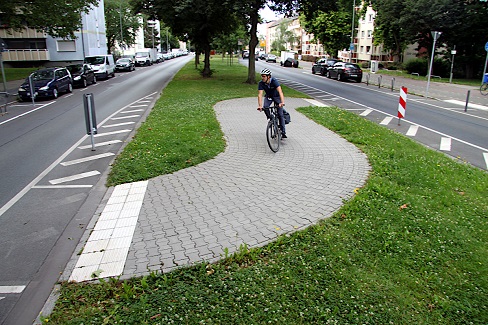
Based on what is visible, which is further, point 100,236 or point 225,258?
point 100,236

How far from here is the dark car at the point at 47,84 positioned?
795 inches

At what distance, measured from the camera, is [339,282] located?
3.94 meters

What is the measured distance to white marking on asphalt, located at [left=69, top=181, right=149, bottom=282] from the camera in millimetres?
4297

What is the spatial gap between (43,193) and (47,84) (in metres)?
16.5

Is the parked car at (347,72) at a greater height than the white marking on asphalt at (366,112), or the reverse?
the parked car at (347,72)

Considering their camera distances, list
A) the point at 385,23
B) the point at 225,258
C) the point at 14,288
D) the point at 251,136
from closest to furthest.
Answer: the point at 14,288
the point at 225,258
the point at 251,136
the point at 385,23

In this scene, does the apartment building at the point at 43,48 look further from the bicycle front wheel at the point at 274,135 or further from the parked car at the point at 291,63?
the bicycle front wheel at the point at 274,135

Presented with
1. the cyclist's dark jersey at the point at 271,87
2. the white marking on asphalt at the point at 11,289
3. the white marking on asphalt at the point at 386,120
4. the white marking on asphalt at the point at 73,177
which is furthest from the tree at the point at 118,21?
the white marking on asphalt at the point at 11,289

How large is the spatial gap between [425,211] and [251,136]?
19.4 ft

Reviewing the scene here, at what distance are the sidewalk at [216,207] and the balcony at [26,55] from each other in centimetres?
4783

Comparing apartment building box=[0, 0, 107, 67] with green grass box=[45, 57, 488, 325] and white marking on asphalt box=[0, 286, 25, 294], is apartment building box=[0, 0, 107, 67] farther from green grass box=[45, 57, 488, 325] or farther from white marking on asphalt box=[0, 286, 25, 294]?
green grass box=[45, 57, 488, 325]

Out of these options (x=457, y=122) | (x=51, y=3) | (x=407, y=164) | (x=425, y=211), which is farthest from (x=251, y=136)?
(x=51, y=3)

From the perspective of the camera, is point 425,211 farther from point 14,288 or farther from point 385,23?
Result: point 385,23

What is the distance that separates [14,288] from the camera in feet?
13.4
